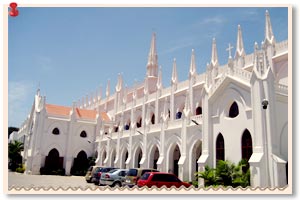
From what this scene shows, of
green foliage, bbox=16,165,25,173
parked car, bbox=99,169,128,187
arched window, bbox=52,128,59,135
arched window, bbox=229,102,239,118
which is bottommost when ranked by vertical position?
green foliage, bbox=16,165,25,173

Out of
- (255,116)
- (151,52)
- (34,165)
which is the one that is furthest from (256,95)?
(151,52)

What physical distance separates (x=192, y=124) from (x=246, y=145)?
19.2 feet

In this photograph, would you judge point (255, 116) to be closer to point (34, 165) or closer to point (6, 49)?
point (6, 49)

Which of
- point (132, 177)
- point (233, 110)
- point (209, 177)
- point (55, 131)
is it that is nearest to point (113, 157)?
point (55, 131)

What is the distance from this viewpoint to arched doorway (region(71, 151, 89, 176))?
1469 inches

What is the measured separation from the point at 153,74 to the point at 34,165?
776 inches

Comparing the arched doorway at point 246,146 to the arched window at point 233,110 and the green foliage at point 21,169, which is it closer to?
the arched window at point 233,110

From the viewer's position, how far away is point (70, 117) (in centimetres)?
3953

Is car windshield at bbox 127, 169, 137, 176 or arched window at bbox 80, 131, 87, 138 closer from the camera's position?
car windshield at bbox 127, 169, 137, 176

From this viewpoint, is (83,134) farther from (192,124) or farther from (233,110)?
(233,110)

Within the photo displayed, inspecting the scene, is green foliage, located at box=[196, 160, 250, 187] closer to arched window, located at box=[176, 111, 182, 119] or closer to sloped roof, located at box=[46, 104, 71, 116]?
arched window, located at box=[176, 111, 182, 119]

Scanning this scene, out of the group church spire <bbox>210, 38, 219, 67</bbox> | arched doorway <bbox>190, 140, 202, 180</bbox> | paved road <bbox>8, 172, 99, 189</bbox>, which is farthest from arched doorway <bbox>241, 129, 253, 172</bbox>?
church spire <bbox>210, 38, 219, 67</bbox>

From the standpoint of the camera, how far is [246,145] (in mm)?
17562

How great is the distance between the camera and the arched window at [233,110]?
61.7 feet
